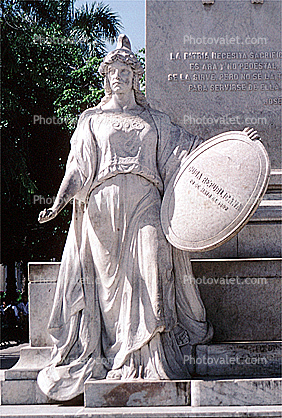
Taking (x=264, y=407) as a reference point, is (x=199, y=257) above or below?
above

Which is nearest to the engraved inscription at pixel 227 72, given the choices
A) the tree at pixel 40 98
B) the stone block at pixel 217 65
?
the stone block at pixel 217 65

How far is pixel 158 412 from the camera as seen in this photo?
612 centimetres

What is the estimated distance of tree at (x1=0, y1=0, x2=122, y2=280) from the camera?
70.3ft

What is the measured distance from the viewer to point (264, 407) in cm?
624

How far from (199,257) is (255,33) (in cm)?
231

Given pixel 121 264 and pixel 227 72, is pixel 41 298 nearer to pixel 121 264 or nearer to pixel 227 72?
pixel 121 264

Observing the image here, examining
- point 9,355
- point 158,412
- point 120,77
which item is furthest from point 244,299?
point 9,355

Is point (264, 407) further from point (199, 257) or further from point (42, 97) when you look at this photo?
point (42, 97)

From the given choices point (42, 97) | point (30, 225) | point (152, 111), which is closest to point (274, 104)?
point (152, 111)

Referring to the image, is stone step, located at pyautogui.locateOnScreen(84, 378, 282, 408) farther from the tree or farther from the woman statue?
the tree

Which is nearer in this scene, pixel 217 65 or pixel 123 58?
pixel 123 58

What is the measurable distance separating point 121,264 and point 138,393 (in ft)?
3.41

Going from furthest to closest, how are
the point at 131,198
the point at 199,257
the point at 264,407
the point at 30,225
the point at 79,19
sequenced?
1. the point at 79,19
2. the point at 30,225
3. the point at 199,257
4. the point at 131,198
5. the point at 264,407

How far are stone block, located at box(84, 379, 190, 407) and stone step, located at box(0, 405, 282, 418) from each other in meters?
0.08
